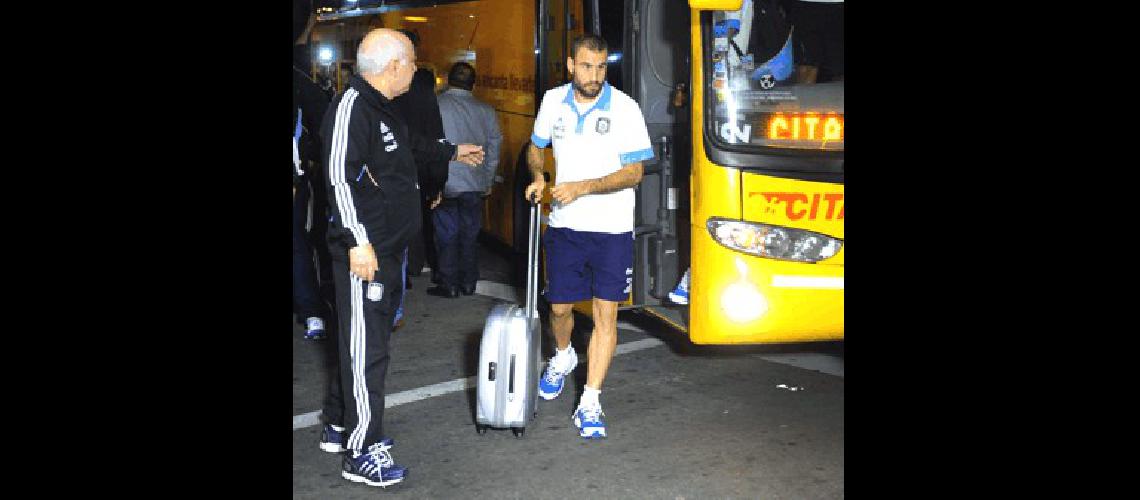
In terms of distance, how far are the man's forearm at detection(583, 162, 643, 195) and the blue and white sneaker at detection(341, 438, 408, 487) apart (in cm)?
148

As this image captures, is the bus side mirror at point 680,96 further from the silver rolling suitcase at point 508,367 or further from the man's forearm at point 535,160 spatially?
the silver rolling suitcase at point 508,367

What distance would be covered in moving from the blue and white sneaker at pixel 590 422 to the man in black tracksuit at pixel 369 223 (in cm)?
99

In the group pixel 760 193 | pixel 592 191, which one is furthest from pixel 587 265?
pixel 760 193

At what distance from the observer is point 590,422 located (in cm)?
610

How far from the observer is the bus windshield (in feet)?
22.5

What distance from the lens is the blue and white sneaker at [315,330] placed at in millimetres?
8320

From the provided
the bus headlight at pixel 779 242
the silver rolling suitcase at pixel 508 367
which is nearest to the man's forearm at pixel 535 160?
the silver rolling suitcase at pixel 508 367

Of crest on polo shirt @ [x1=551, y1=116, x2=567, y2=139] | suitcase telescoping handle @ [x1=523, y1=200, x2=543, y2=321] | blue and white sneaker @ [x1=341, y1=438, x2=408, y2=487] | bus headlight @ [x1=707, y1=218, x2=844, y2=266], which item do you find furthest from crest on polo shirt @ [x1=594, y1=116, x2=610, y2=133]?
blue and white sneaker @ [x1=341, y1=438, x2=408, y2=487]

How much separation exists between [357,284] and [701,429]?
6.37 ft

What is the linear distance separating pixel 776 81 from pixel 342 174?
280 centimetres

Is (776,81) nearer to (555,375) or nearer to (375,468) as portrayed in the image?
(555,375)

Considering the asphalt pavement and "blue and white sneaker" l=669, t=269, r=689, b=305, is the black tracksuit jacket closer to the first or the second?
the asphalt pavement
